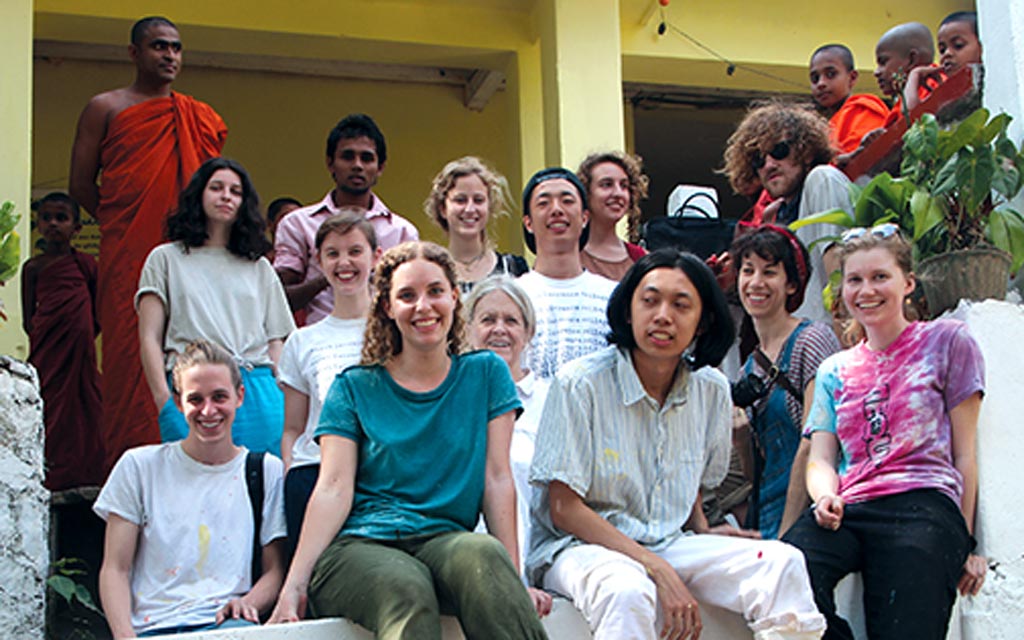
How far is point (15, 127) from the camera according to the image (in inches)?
225

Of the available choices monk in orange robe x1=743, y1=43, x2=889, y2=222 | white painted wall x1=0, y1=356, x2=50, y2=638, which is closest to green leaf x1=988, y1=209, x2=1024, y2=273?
monk in orange robe x1=743, y1=43, x2=889, y2=222

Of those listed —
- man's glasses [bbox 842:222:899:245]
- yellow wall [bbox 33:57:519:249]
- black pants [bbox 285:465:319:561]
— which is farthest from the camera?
yellow wall [bbox 33:57:519:249]

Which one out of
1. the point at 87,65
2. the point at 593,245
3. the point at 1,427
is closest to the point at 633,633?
the point at 1,427

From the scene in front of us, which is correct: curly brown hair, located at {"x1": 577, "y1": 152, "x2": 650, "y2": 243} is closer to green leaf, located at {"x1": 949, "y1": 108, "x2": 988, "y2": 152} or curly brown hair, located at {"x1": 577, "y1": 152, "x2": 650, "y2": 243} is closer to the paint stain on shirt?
green leaf, located at {"x1": 949, "y1": 108, "x2": 988, "y2": 152}

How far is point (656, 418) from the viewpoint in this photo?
11.6 feet

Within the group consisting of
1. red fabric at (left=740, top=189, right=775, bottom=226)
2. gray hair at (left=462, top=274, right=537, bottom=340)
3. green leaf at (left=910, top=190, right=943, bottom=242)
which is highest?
red fabric at (left=740, top=189, right=775, bottom=226)

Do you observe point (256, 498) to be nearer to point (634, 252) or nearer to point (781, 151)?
point (634, 252)

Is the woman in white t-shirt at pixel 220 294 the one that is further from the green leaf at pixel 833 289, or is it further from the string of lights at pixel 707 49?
the string of lights at pixel 707 49

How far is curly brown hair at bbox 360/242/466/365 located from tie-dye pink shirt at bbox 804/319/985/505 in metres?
1.10

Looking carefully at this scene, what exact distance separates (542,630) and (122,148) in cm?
361

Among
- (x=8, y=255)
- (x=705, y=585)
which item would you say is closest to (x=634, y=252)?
(x=705, y=585)

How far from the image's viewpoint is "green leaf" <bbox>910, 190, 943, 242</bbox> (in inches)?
162

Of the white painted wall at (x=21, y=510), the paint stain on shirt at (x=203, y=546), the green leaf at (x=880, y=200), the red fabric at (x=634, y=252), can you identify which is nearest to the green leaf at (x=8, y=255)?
the white painted wall at (x=21, y=510)

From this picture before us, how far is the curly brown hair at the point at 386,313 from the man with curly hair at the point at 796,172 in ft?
5.65
